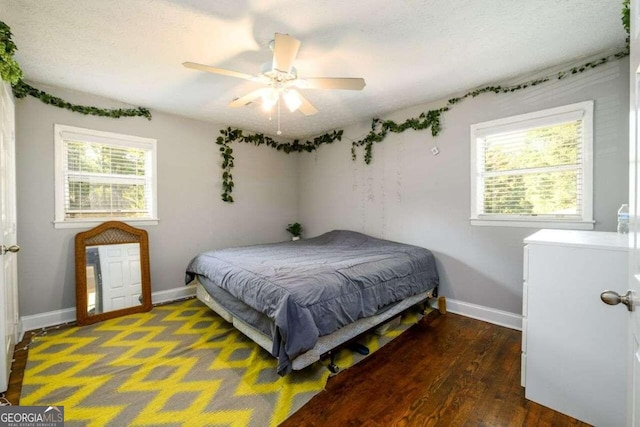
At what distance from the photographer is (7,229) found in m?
2.04

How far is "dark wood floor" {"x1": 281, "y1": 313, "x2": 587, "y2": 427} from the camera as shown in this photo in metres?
1.57

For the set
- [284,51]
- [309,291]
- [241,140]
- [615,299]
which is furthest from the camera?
[241,140]

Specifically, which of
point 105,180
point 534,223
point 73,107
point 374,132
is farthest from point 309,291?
point 73,107

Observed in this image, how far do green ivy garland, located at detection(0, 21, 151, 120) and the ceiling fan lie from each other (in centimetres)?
109

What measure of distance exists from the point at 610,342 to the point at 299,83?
8.14 feet

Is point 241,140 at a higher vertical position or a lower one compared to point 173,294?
higher

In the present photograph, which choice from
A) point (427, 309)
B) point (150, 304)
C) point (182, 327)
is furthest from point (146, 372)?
point (427, 309)

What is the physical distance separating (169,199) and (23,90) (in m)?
1.60

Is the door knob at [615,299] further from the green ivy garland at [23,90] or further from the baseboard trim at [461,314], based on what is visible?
the green ivy garland at [23,90]

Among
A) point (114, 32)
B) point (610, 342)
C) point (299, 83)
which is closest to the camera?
point (610, 342)

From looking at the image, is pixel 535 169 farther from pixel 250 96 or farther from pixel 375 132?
pixel 250 96

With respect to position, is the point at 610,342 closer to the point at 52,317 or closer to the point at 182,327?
the point at 182,327

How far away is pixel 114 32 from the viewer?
194 cm

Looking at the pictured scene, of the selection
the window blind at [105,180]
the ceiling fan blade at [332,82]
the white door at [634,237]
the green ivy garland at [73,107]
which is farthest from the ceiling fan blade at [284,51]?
the window blind at [105,180]
